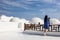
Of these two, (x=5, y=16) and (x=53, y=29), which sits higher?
(x=5, y=16)

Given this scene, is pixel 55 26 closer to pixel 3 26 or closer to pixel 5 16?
pixel 3 26

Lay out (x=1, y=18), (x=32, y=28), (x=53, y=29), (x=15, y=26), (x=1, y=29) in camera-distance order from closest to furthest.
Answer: (x=53, y=29), (x=1, y=29), (x=32, y=28), (x=15, y=26), (x=1, y=18)

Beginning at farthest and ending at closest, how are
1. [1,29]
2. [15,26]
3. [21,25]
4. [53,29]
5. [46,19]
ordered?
[21,25], [15,26], [1,29], [53,29], [46,19]

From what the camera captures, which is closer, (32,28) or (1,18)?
(32,28)

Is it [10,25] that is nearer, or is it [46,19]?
[46,19]

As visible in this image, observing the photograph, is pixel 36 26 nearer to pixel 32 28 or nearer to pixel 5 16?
pixel 32 28

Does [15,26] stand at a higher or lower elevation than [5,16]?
lower

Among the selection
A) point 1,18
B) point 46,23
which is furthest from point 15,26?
point 1,18

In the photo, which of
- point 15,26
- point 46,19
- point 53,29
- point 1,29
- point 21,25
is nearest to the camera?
point 46,19

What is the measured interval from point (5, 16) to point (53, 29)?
818 inches

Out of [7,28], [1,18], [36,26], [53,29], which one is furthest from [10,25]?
[1,18]

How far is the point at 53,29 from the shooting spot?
13.6 meters

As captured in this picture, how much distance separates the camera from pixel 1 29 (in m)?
15.4

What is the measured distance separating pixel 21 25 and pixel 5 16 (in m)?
11.6
